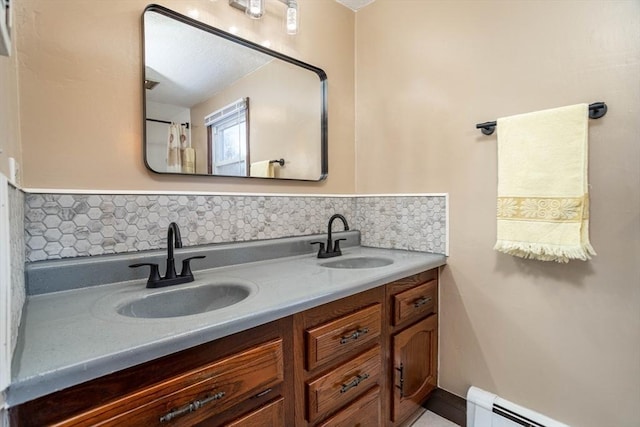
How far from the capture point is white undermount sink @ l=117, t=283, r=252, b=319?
946 millimetres

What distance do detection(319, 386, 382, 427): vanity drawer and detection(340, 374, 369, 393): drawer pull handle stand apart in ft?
0.22

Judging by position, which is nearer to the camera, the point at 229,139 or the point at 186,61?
the point at 186,61

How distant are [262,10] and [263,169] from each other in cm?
72

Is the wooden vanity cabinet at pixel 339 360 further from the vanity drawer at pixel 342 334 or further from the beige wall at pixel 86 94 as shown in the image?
the beige wall at pixel 86 94

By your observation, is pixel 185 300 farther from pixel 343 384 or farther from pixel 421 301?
pixel 421 301

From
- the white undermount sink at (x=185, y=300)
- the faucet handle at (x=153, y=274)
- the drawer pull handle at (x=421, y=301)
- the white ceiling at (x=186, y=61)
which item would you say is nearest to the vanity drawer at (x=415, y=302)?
the drawer pull handle at (x=421, y=301)

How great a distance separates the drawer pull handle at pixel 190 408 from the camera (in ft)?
2.11

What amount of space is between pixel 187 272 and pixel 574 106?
1.55 meters

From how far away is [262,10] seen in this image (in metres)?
1.40

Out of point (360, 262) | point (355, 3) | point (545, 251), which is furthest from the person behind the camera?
point (355, 3)

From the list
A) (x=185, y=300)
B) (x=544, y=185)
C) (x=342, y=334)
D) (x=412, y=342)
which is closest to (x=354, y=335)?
(x=342, y=334)

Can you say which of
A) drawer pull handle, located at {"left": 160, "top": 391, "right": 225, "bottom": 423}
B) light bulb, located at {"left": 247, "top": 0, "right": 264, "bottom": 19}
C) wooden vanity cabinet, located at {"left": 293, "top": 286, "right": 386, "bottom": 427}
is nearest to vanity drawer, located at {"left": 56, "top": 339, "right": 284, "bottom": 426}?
drawer pull handle, located at {"left": 160, "top": 391, "right": 225, "bottom": 423}

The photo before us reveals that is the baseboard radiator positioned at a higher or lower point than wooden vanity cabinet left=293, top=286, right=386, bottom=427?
lower

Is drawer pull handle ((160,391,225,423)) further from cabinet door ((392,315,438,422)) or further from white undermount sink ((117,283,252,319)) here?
cabinet door ((392,315,438,422))
